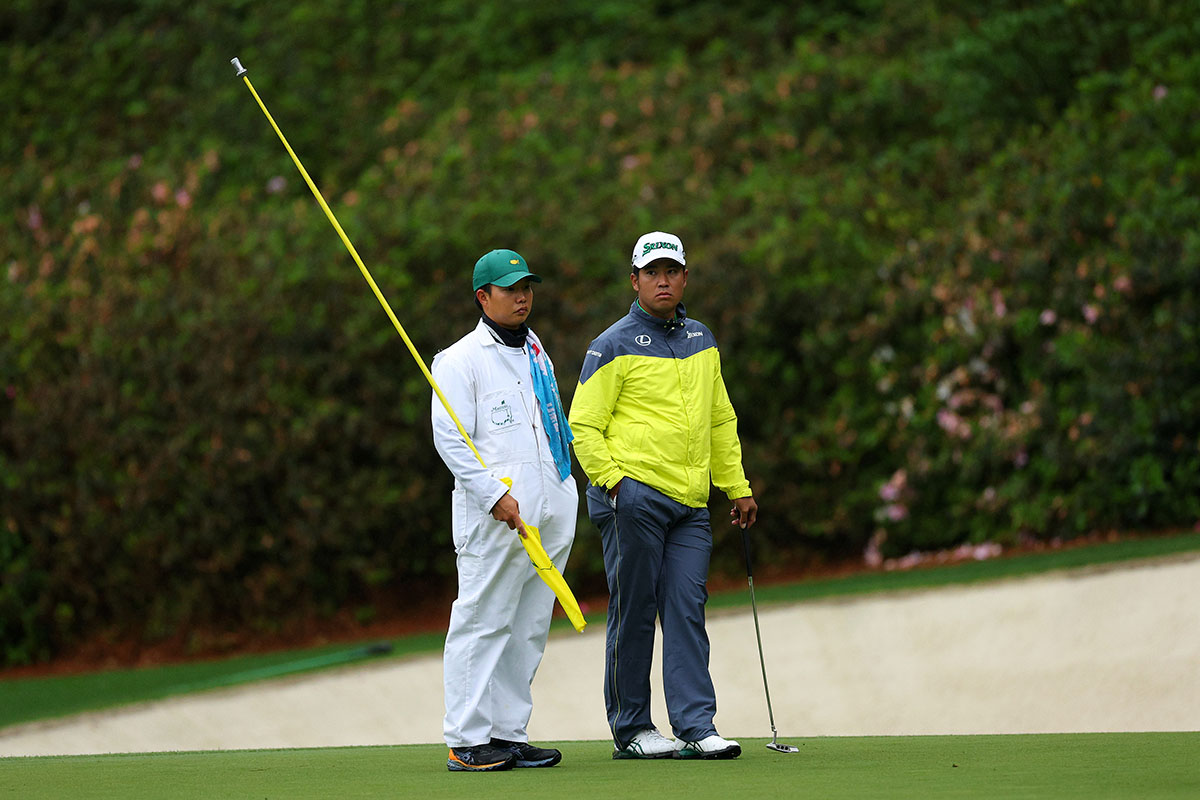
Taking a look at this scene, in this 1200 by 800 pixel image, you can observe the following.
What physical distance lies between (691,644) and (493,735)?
0.82m

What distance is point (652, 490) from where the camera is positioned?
6.26 metres

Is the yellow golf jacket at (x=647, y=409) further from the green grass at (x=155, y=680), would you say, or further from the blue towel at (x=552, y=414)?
the green grass at (x=155, y=680)

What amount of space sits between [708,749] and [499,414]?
1475mm

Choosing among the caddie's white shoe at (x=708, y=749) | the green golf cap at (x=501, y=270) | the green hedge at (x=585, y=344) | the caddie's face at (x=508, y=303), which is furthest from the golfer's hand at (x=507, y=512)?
the green hedge at (x=585, y=344)

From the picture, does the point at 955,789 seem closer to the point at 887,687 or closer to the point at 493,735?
the point at 493,735

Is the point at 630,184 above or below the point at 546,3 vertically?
below

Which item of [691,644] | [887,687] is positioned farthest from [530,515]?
[887,687]

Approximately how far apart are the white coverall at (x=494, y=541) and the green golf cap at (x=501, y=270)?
0.18 meters

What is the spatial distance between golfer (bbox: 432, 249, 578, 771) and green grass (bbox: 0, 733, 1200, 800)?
0.25 m

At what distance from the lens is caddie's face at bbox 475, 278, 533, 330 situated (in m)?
6.22

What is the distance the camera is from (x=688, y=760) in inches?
241

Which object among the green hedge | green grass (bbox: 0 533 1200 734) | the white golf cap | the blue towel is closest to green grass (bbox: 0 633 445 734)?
green grass (bbox: 0 533 1200 734)

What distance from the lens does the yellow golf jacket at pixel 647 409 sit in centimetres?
626

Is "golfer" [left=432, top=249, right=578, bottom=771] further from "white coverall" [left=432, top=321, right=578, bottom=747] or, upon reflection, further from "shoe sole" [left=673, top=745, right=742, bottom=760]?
"shoe sole" [left=673, top=745, right=742, bottom=760]
